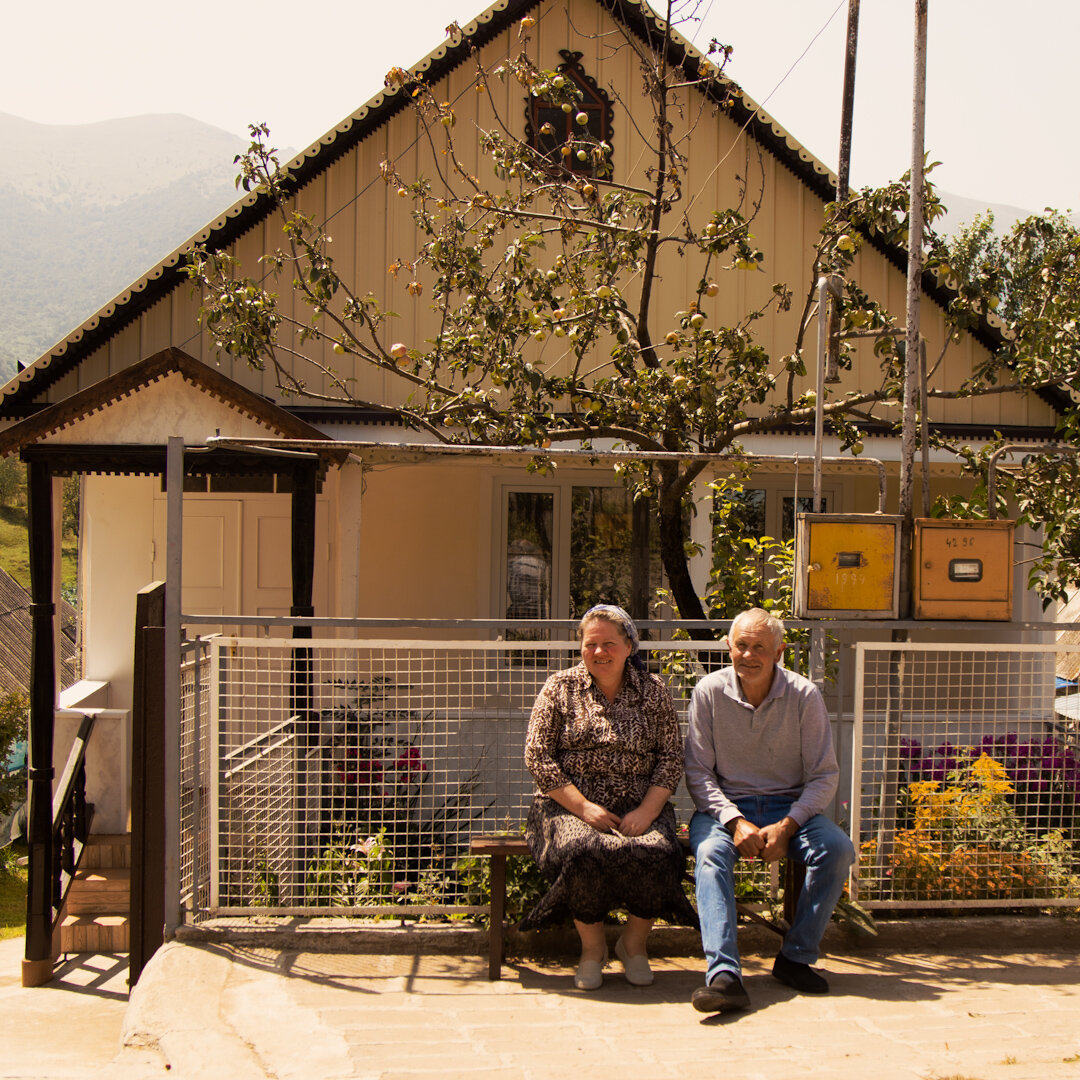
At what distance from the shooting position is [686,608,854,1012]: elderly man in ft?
13.5

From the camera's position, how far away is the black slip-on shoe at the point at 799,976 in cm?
410

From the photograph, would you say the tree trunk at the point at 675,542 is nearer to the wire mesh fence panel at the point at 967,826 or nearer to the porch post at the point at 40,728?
the wire mesh fence panel at the point at 967,826

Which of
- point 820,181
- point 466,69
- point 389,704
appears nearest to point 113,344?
point 466,69

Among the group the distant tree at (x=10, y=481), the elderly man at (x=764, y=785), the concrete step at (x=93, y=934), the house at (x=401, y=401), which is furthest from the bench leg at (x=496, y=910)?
the distant tree at (x=10, y=481)

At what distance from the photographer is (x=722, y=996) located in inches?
150

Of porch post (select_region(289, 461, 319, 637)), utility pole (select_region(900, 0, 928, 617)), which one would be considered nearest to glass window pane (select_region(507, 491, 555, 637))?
porch post (select_region(289, 461, 319, 637))

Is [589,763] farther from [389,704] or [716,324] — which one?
[716,324]

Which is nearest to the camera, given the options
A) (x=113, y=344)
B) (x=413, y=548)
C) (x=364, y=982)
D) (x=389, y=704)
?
(x=364, y=982)

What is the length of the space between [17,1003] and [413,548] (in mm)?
4888

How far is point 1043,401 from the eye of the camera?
Result: 10219 millimetres

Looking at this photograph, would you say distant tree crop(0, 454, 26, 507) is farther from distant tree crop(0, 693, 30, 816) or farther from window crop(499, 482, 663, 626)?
window crop(499, 482, 663, 626)

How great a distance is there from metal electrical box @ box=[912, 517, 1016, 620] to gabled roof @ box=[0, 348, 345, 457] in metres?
4.18

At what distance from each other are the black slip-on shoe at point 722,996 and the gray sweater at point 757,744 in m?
0.62

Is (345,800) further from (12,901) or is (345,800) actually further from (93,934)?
(12,901)
